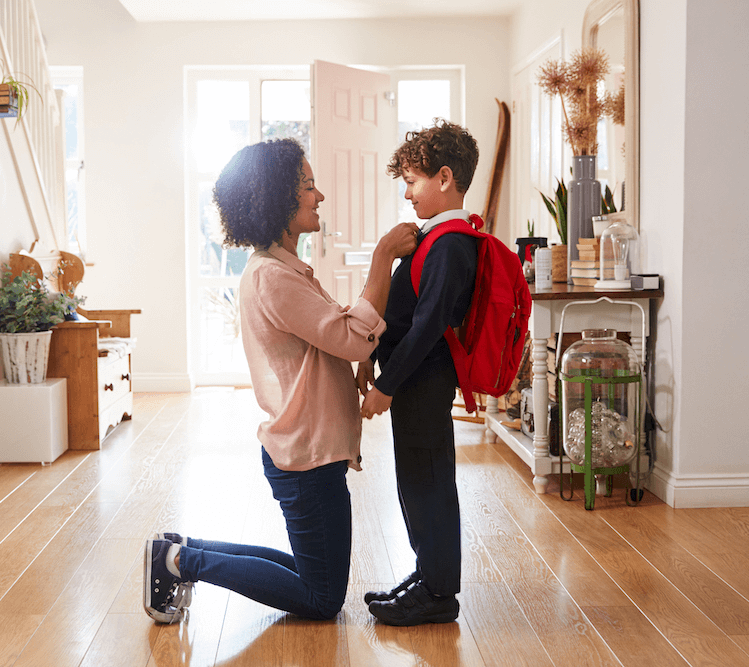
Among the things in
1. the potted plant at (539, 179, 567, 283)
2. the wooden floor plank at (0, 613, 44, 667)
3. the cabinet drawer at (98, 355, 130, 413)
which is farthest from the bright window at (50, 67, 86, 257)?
the wooden floor plank at (0, 613, 44, 667)

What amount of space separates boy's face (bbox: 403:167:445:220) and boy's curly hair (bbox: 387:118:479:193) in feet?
0.05

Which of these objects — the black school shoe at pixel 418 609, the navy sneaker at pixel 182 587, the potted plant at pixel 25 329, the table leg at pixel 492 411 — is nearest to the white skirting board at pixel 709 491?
the table leg at pixel 492 411

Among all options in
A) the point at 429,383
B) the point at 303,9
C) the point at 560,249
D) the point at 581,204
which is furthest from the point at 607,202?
the point at 303,9

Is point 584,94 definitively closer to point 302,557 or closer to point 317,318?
point 317,318

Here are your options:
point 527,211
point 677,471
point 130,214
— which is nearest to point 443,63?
point 527,211

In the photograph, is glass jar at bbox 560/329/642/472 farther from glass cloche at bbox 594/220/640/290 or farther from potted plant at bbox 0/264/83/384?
potted plant at bbox 0/264/83/384

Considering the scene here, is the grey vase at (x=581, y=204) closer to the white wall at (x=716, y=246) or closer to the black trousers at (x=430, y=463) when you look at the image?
the white wall at (x=716, y=246)

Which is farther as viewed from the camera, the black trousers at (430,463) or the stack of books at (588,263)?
the stack of books at (588,263)

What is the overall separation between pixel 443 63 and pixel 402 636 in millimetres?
4721

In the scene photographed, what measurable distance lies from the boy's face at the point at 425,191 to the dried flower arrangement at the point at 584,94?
197cm

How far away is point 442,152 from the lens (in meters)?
1.86

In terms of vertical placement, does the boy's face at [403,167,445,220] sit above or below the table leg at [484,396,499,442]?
above

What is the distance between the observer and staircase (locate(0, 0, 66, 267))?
162 inches

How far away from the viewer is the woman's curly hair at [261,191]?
182 centimetres
